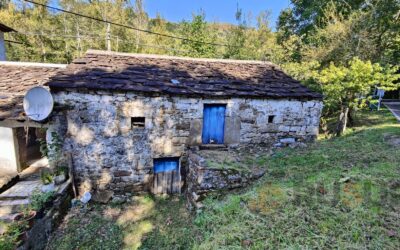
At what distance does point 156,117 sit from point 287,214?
169 inches

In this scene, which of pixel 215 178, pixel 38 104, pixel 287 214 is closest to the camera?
pixel 287 214

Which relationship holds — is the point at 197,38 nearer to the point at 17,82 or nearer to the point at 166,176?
the point at 17,82

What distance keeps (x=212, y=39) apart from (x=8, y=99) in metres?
16.7

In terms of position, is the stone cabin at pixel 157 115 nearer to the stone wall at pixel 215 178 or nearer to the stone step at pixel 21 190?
the stone step at pixel 21 190

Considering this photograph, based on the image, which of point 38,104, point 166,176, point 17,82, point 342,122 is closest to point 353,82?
point 342,122

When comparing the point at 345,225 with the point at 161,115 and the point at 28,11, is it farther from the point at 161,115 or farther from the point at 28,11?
the point at 28,11

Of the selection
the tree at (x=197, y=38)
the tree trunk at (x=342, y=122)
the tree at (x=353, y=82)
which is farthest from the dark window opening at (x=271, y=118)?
the tree at (x=197, y=38)

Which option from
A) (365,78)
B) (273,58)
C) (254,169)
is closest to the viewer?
(254,169)

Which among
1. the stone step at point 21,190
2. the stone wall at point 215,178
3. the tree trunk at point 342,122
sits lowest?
the stone step at point 21,190

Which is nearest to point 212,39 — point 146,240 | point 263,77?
point 263,77

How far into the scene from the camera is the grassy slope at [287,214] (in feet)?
11.3

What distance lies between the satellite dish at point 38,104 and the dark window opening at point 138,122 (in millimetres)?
2080

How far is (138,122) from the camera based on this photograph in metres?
6.57

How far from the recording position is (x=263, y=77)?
845 centimetres
